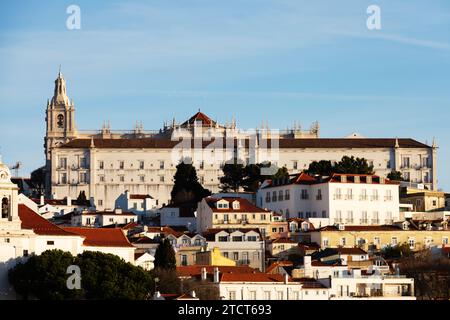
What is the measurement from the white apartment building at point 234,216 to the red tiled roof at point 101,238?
19.7 metres

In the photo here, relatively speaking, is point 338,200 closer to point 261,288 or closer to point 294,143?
point 261,288

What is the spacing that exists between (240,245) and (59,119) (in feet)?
238

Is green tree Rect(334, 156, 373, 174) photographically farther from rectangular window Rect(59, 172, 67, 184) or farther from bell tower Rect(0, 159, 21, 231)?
bell tower Rect(0, 159, 21, 231)

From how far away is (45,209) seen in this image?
99250 mm

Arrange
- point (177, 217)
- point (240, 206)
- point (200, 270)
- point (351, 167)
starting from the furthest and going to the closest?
point (351, 167) < point (177, 217) < point (240, 206) < point (200, 270)

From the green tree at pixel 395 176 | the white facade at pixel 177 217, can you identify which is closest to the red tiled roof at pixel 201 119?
the green tree at pixel 395 176

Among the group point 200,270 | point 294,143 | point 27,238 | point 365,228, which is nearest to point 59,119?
point 294,143

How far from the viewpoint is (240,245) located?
76438mm

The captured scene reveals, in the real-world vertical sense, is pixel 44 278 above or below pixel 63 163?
below

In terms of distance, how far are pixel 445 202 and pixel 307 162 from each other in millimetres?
27998

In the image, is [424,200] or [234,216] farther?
[424,200]

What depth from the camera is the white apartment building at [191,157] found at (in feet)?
420

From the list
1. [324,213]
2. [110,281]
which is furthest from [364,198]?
[110,281]
